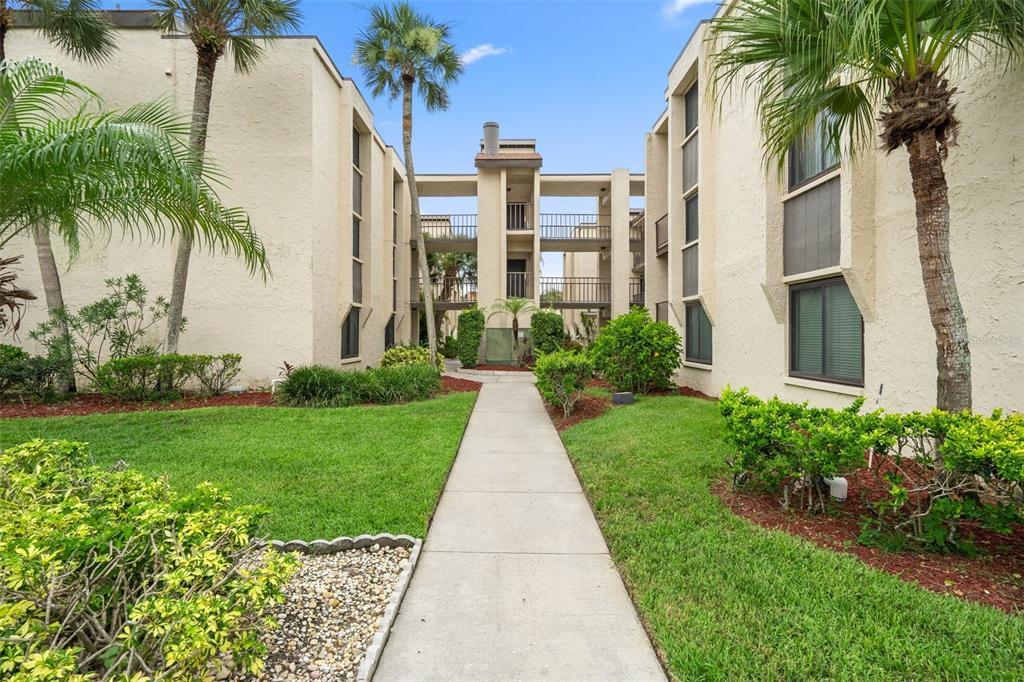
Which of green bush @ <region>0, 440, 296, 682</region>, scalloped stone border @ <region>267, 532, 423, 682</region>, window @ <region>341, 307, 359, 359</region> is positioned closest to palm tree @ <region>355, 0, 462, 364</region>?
window @ <region>341, 307, 359, 359</region>

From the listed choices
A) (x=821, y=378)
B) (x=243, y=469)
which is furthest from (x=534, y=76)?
(x=243, y=469)

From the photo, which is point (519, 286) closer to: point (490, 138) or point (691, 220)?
point (490, 138)

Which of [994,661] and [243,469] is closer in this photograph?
[994,661]

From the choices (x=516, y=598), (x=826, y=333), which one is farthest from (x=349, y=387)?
(x=826, y=333)

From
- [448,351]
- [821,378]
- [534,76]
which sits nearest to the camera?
[821,378]

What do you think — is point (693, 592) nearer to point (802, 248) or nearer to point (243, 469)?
point (243, 469)

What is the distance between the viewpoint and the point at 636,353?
10469 mm

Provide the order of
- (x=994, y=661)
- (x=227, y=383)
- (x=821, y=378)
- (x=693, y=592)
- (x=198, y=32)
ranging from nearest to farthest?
(x=994, y=661) → (x=693, y=592) → (x=821, y=378) → (x=198, y=32) → (x=227, y=383)

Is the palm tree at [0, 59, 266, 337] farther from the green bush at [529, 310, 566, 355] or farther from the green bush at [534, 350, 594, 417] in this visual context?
the green bush at [529, 310, 566, 355]

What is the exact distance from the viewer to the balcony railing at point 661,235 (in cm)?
1442

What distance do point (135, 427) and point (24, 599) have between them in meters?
7.20

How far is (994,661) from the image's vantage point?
2.39 meters

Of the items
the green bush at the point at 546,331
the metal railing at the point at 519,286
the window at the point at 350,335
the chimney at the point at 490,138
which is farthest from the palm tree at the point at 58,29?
the metal railing at the point at 519,286

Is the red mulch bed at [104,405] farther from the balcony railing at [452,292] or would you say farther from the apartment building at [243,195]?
the balcony railing at [452,292]
